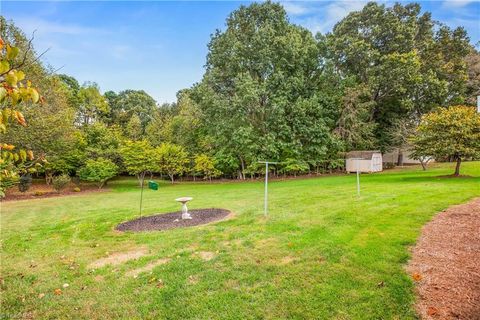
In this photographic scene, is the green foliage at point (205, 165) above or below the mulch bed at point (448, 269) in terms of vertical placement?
above

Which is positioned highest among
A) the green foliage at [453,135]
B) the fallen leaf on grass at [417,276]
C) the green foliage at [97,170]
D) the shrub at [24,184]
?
the green foliage at [453,135]

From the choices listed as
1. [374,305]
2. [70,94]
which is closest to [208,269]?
[374,305]

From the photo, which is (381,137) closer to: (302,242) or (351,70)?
(351,70)

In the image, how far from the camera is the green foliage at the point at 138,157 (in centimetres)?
2356

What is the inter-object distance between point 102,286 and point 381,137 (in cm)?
2743

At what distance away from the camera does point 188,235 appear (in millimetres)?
6574

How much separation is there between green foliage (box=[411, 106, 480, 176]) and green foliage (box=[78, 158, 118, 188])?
69.9 feet

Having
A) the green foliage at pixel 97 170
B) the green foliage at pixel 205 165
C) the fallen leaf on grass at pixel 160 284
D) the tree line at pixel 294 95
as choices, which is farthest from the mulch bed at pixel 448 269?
the green foliage at pixel 97 170

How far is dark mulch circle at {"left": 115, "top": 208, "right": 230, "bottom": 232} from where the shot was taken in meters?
7.77

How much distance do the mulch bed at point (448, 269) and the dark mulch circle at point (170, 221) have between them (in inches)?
206

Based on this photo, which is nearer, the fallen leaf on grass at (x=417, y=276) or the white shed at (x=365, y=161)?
the fallen leaf on grass at (x=417, y=276)

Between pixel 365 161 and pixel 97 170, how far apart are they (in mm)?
21835

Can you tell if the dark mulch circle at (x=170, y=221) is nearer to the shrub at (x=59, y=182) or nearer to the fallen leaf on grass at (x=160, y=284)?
Answer: the fallen leaf on grass at (x=160, y=284)

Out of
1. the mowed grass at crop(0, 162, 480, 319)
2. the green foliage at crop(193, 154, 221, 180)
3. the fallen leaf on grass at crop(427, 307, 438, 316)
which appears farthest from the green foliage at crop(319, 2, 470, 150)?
the fallen leaf on grass at crop(427, 307, 438, 316)
